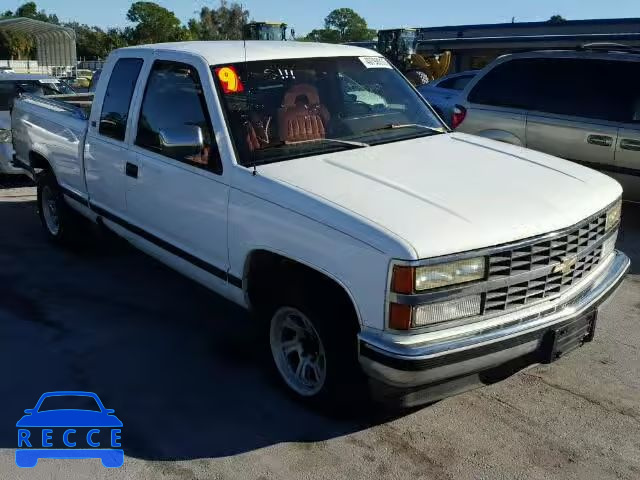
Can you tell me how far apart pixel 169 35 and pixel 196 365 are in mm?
76898

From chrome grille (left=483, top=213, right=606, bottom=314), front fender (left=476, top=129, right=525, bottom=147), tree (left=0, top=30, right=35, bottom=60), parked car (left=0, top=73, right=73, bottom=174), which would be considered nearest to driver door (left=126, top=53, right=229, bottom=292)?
chrome grille (left=483, top=213, right=606, bottom=314)

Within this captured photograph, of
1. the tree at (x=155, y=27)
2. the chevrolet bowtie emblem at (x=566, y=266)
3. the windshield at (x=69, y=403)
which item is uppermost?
the tree at (x=155, y=27)

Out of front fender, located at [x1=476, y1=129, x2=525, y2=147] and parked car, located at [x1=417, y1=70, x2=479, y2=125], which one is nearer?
front fender, located at [x1=476, y1=129, x2=525, y2=147]

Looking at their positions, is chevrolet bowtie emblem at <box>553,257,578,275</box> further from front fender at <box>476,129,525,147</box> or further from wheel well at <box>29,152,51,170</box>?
wheel well at <box>29,152,51,170</box>

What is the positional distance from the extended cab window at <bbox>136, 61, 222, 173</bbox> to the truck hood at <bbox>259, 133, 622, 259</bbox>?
50 cm

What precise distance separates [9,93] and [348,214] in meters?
8.83

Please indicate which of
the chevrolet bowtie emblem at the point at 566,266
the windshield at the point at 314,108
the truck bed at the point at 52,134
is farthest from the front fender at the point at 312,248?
the truck bed at the point at 52,134

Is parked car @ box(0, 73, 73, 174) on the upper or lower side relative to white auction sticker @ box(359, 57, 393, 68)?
lower

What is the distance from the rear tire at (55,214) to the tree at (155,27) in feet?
209

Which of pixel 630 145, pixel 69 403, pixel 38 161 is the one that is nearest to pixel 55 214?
pixel 38 161

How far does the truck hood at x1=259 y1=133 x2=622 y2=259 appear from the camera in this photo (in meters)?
3.12

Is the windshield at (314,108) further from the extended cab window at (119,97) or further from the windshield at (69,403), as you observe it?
the windshield at (69,403)

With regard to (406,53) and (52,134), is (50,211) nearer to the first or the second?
(52,134)

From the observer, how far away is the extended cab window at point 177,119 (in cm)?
404
